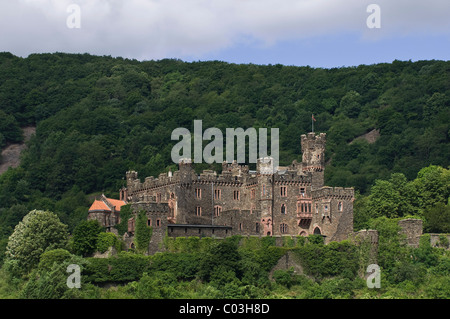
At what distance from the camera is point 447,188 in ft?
354

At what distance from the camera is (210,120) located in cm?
15588

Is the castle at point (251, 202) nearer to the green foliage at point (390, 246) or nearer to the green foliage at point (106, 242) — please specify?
the green foliage at point (106, 242)

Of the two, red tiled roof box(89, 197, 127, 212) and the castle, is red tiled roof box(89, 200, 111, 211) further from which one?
the castle

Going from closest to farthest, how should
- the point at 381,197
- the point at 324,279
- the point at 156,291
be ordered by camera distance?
the point at 156,291, the point at 324,279, the point at 381,197

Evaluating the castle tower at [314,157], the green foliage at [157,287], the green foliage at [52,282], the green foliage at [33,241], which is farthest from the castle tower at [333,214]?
the green foliage at [33,241]

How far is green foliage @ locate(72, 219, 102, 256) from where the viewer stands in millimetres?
89375

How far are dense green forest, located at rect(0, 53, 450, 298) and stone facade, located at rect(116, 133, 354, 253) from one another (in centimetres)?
485

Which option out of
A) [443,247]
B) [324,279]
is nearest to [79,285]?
[324,279]

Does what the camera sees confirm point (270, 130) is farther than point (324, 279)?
Yes

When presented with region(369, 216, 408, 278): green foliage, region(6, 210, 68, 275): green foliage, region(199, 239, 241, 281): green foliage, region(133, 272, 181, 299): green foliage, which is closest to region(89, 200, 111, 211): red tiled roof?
region(6, 210, 68, 275): green foliage

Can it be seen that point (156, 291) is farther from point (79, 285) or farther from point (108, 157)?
point (108, 157)

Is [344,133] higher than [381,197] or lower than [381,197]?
higher

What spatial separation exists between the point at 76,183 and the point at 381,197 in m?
47.4
